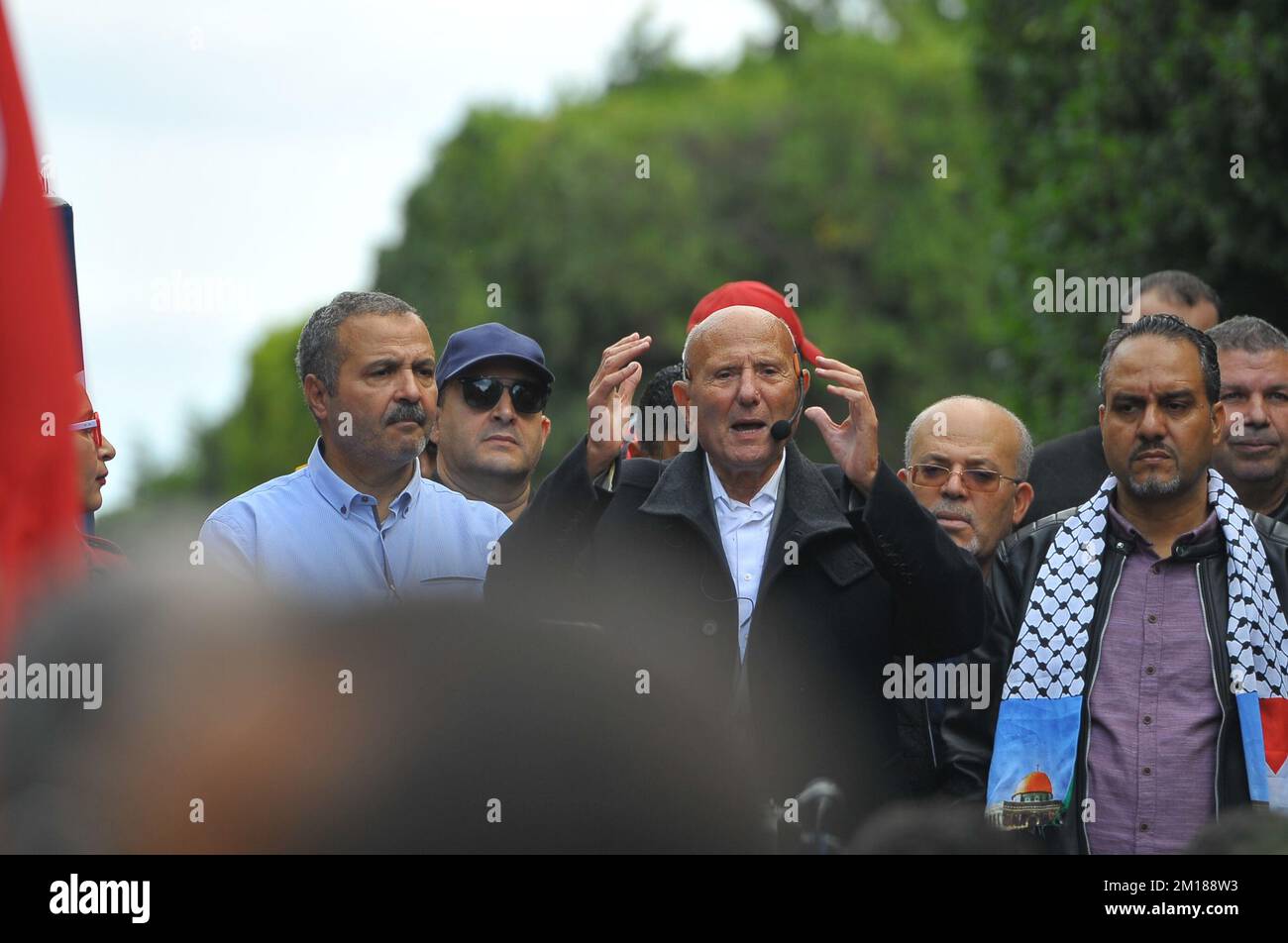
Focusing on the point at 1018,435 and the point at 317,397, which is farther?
the point at 1018,435

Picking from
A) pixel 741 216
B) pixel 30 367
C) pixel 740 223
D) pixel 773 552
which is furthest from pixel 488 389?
pixel 741 216

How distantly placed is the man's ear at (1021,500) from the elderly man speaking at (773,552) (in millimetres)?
832

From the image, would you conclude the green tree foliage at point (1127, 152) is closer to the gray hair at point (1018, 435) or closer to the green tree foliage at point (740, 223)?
the gray hair at point (1018, 435)

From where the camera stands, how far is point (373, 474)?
475 centimetres

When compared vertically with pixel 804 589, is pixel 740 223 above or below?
above

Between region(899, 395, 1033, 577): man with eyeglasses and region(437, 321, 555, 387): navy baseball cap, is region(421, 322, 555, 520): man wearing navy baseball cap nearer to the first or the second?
region(437, 321, 555, 387): navy baseball cap

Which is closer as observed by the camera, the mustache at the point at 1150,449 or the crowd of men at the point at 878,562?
the crowd of men at the point at 878,562

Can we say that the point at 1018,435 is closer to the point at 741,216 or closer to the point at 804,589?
the point at 804,589

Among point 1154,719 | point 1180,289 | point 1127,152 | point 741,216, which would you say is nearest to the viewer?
point 1154,719

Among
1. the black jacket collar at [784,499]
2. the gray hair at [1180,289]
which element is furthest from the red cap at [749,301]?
the gray hair at [1180,289]

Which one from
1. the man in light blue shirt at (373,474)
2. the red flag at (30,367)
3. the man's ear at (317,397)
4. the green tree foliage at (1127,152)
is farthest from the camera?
the green tree foliage at (1127,152)

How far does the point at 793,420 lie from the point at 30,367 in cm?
293

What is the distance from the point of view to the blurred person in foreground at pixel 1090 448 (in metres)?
5.18
